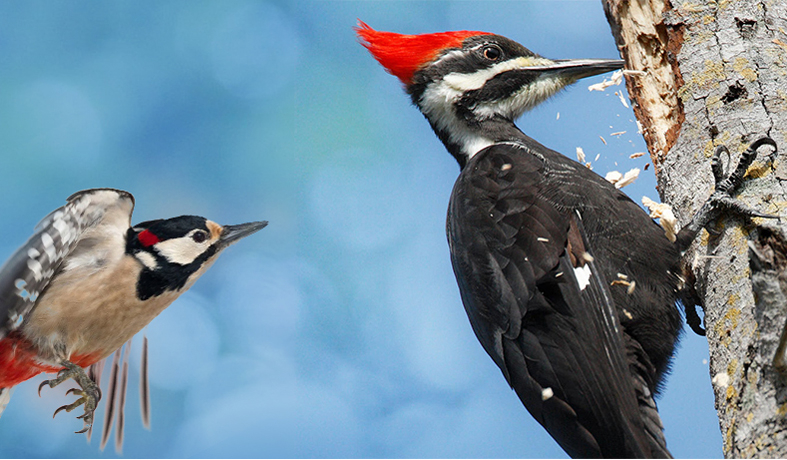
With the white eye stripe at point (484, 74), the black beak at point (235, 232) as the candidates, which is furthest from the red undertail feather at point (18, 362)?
the white eye stripe at point (484, 74)

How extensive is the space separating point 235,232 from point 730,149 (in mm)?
1787

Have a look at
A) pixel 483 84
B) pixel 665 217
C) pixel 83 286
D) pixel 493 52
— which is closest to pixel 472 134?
pixel 483 84

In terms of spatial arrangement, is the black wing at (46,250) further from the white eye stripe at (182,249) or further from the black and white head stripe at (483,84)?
the black and white head stripe at (483,84)

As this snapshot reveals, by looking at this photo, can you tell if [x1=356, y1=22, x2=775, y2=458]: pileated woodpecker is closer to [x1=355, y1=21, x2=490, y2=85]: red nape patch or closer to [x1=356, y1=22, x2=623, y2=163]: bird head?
[x1=356, y1=22, x2=623, y2=163]: bird head

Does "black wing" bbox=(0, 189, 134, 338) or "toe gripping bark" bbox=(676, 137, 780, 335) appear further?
"black wing" bbox=(0, 189, 134, 338)

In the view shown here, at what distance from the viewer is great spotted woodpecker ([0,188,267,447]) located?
2361 mm

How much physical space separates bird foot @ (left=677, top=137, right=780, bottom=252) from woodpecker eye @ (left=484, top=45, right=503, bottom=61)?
1.13 meters

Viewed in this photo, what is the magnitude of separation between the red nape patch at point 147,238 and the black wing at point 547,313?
117 cm

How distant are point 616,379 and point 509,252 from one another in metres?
0.45

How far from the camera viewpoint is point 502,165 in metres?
2.24

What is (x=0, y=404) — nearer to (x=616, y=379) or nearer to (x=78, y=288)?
(x=78, y=288)

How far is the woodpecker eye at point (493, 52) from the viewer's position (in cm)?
280

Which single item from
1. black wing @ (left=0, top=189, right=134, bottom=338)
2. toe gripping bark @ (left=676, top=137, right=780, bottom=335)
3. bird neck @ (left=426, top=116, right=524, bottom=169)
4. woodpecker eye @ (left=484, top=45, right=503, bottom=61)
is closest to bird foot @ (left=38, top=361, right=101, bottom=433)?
black wing @ (left=0, top=189, right=134, bottom=338)

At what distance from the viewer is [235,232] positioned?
110 inches
